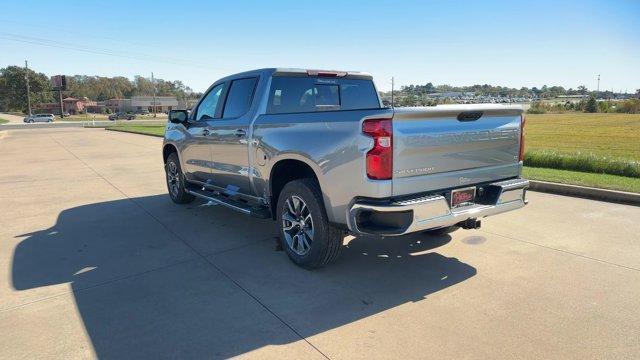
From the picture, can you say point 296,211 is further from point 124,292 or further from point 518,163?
A: point 518,163

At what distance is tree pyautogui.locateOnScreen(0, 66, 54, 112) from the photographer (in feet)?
A: 362

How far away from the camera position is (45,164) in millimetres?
13195

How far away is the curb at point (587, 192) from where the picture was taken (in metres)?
6.86

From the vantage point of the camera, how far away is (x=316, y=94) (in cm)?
536

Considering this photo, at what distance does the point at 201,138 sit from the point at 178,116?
0.75m

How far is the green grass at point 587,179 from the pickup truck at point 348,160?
3.98 metres

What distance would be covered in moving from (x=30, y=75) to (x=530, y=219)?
133m

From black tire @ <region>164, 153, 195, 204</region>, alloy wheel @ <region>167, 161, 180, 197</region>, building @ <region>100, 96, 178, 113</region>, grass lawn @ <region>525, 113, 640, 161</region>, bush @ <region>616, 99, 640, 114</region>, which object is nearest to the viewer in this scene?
black tire @ <region>164, 153, 195, 204</region>

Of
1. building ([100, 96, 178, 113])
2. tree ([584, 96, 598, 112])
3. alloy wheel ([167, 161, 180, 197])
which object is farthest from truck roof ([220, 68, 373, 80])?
building ([100, 96, 178, 113])

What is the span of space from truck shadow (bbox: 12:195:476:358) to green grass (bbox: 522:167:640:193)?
401 centimetres

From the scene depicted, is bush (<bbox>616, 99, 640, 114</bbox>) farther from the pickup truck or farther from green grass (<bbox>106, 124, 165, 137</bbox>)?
the pickup truck

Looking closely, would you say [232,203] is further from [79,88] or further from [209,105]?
[79,88]

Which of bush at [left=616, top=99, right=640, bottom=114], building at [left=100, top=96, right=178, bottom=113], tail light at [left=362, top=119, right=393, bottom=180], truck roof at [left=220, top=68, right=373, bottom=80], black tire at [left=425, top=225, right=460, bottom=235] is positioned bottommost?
black tire at [left=425, top=225, right=460, bottom=235]

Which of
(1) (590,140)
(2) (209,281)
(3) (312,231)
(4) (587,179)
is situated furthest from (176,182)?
(1) (590,140)
